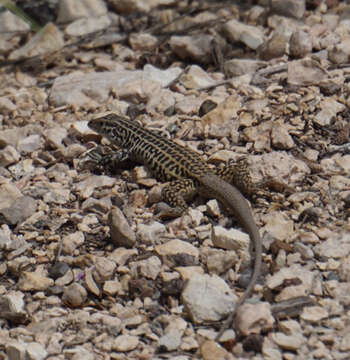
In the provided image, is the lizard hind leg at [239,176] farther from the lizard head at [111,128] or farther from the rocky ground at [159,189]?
the lizard head at [111,128]

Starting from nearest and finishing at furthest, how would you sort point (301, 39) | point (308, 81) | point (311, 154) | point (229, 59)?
point (311, 154), point (308, 81), point (301, 39), point (229, 59)

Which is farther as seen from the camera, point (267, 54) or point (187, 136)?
point (267, 54)

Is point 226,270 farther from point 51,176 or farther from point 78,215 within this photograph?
point 51,176

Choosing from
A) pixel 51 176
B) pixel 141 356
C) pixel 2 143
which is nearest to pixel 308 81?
pixel 51 176

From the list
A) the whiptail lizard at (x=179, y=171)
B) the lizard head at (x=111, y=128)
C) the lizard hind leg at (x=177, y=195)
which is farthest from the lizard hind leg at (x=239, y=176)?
the lizard head at (x=111, y=128)

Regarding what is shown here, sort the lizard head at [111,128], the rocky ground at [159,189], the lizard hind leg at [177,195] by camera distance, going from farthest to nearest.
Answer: the lizard head at [111,128]
the lizard hind leg at [177,195]
the rocky ground at [159,189]

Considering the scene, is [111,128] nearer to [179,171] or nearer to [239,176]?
[179,171]
